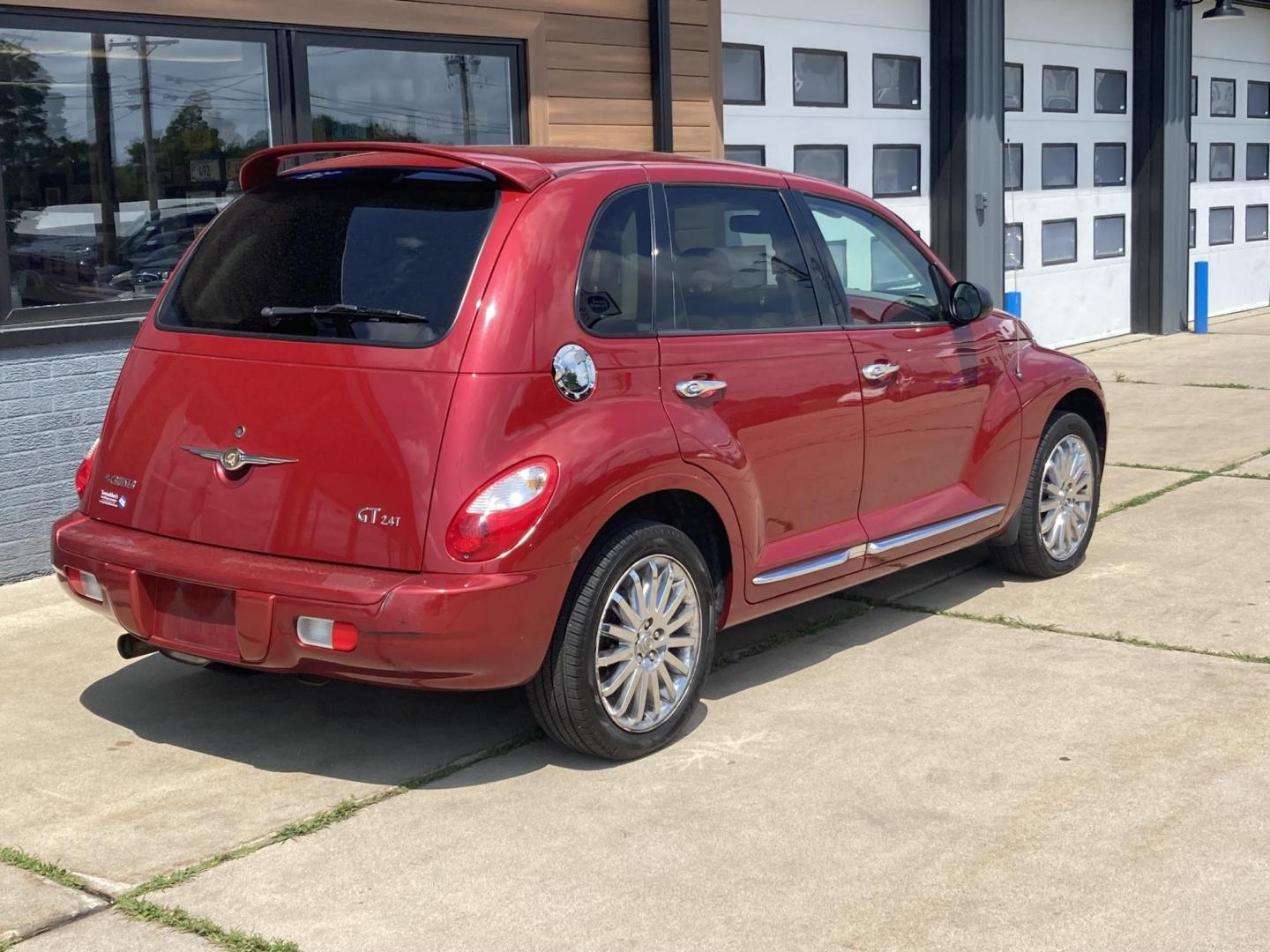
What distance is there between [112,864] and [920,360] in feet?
10.3

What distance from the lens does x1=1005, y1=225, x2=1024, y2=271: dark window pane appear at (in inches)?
536

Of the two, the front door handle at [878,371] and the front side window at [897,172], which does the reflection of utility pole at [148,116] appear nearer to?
the front door handle at [878,371]

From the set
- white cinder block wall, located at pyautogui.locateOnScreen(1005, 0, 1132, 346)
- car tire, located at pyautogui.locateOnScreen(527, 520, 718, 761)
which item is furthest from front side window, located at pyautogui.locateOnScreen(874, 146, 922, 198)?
car tire, located at pyautogui.locateOnScreen(527, 520, 718, 761)

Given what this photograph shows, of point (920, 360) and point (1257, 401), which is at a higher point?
point (920, 360)

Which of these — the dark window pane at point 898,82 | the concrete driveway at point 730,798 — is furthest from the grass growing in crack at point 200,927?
the dark window pane at point 898,82

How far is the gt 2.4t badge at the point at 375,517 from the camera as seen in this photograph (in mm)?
4102

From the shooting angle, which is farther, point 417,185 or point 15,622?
point 15,622

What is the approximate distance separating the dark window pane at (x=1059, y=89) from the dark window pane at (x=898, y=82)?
6.62 feet

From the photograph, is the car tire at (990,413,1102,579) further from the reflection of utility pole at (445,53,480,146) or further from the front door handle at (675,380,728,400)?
the reflection of utility pole at (445,53,480,146)

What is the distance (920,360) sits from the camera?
562cm

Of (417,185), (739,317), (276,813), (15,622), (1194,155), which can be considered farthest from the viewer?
(1194,155)

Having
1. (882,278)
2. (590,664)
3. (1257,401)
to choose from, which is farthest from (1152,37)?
(590,664)

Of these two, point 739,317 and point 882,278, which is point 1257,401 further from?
point 739,317

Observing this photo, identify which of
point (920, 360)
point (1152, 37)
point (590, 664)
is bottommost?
point (590, 664)
